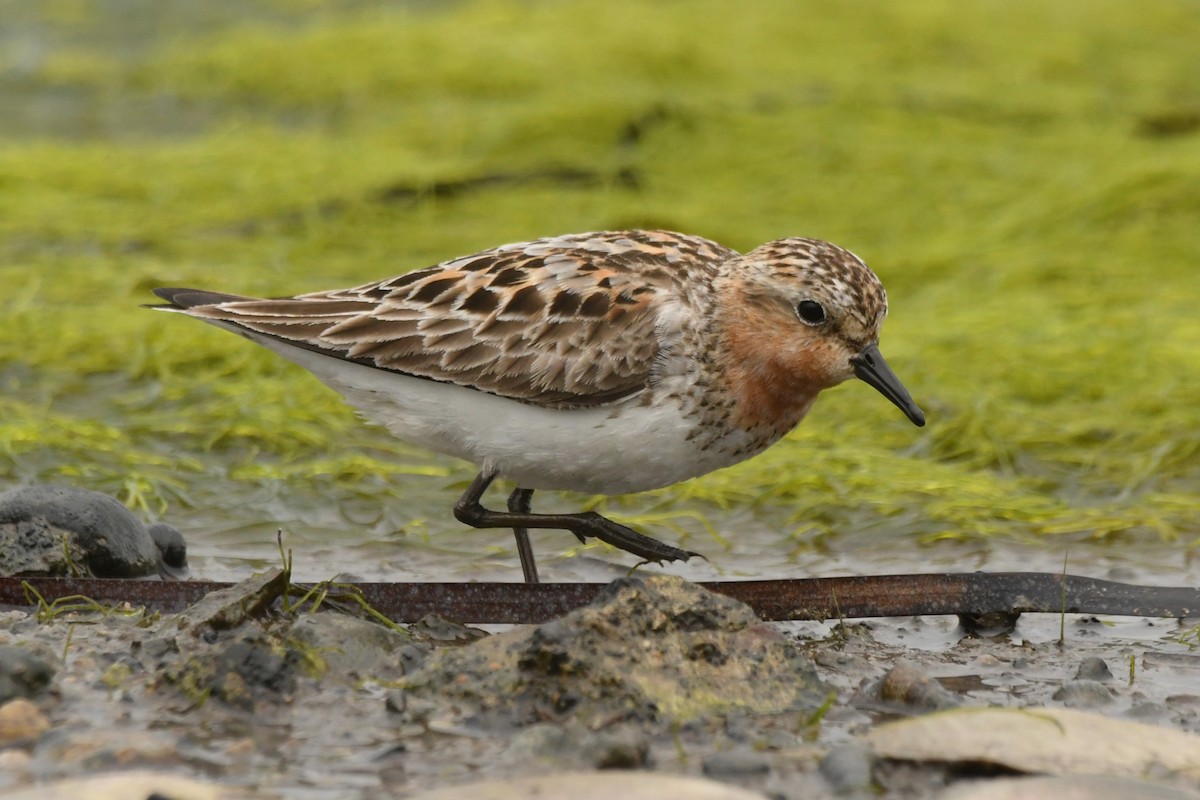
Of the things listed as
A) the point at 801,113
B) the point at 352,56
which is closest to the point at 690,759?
the point at 801,113

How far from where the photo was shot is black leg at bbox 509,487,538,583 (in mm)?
7656

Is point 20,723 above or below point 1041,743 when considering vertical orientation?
below

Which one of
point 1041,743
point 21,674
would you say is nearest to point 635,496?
point 1041,743

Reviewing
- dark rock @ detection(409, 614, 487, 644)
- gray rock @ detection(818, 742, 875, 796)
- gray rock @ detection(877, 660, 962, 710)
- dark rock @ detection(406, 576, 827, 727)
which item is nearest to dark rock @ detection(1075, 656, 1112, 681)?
gray rock @ detection(877, 660, 962, 710)

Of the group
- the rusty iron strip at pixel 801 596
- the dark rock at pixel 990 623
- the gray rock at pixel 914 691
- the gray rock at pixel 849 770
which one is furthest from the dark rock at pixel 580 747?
the dark rock at pixel 990 623

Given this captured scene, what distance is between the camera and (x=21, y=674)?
571 cm

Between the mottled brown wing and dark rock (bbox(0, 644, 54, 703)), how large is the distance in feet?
7.08

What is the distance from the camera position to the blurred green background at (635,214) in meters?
9.23

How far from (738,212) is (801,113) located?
3170 millimetres

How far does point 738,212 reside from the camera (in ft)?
49.1

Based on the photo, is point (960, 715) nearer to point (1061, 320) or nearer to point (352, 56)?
point (1061, 320)

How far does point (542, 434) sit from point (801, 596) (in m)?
1.27

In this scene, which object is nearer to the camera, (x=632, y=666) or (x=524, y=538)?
(x=632, y=666)

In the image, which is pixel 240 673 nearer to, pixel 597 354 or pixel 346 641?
pixel 346 641
